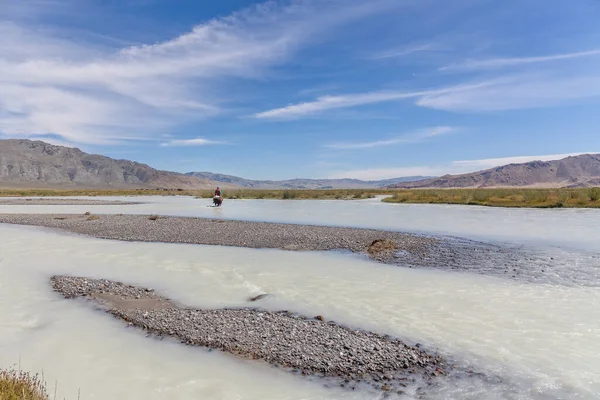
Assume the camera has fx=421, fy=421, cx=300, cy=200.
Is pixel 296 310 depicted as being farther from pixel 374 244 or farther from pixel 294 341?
pixel 374 244

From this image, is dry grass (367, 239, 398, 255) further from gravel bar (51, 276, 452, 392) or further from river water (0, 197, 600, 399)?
gravel bar (51, 276, 452, 392)

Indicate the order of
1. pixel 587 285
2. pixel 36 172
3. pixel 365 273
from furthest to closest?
1. pixel 36 172
2. pixel 365 273
3. pixel 587 285

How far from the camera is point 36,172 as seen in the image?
193 m

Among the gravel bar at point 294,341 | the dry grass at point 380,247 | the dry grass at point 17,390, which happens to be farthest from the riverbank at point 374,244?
the dry grass at point 17,390

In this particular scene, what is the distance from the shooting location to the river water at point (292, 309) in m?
5.89

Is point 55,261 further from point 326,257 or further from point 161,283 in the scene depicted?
point 326,257

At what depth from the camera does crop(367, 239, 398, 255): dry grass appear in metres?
16.7

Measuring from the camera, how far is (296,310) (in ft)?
30.1

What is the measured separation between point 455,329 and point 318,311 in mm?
2803

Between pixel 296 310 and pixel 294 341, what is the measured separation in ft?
6.34

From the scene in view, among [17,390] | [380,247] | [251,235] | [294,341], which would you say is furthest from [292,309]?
[251,235]

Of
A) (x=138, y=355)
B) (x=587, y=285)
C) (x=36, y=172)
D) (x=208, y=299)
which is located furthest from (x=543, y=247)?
(x=36, y=172)

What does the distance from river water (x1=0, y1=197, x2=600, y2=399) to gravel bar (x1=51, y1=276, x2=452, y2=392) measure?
337mm

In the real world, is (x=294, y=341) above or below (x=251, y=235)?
below
